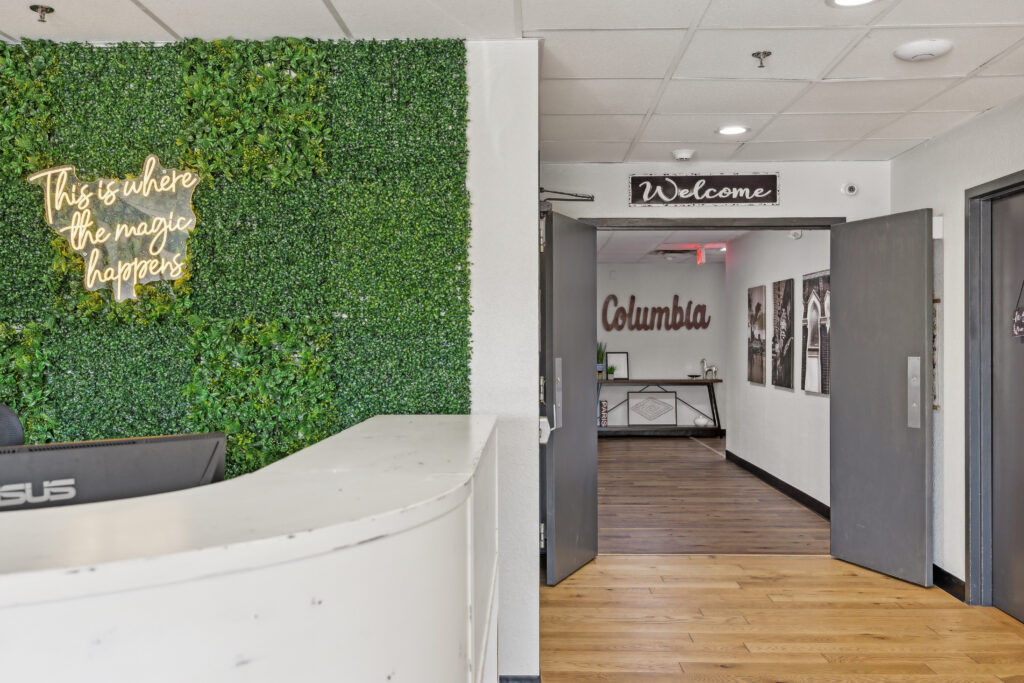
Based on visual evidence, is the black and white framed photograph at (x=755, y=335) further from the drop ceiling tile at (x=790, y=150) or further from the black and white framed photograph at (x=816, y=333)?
the drop ceiling tile at (x=790, y=150)

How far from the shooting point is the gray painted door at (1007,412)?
3490 millimetres

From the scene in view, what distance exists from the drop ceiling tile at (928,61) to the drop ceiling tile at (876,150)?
3.84ft

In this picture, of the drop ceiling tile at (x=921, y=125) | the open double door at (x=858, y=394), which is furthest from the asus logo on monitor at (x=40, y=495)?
the drop ceiling tile at (x=921, y=125)

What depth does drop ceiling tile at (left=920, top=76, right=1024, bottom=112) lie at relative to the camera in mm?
3244

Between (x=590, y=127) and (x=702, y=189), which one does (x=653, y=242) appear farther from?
(x=590, y=127)

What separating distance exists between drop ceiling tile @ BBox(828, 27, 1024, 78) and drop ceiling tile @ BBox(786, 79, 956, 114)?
11 centimetres

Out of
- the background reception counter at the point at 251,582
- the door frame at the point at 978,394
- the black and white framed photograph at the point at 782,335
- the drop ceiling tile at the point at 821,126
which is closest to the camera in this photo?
the background reception counter at the point at 251,582

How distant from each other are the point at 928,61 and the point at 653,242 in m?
5.11

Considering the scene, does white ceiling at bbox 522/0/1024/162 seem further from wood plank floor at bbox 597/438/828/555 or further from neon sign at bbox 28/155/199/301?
wood plank floor at bbox 597/438/828/555

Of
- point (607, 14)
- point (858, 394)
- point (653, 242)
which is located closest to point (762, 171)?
point (858, 394)

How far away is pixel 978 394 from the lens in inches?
148

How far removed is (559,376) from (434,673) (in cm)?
312

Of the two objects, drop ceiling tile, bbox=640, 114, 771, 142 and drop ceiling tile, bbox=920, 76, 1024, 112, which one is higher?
drop ceiling tile, bbox=640, 114, 771, 142

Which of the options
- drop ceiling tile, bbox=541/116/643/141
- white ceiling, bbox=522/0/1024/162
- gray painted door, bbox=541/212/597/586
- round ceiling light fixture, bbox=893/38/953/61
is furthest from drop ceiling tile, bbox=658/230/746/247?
round ceiling light fixture, bbox=893/38/953/61
